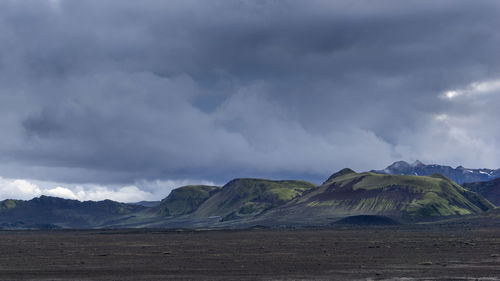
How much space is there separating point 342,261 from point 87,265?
123 ft

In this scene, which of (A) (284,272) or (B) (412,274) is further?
(A) (284,272)

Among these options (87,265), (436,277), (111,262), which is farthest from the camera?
(111,262)

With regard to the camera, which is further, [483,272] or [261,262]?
[261,262]

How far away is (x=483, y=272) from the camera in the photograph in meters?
68.8

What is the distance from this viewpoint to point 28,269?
80688 mm

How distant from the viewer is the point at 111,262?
9250cm

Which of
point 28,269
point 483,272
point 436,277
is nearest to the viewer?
point 436,277

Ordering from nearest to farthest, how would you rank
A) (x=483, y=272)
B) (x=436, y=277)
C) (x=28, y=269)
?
(x=436, y=277) < (x=483, y=272) < (x=28, y=269)

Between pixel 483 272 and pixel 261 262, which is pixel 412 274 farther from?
pixel 261 262

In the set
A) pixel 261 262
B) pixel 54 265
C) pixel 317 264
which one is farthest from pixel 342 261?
pixel 54 265

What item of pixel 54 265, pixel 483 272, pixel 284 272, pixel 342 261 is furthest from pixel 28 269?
pixel 483 272

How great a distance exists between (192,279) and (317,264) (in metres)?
24.4

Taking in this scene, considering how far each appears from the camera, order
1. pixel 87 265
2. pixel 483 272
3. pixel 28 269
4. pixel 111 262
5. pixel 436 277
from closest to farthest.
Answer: pixel 436 277, pixel 483 272, pixel 28 269, pixel 87 265, pixel 111 262

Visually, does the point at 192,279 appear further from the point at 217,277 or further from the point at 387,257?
the point at 387,257
